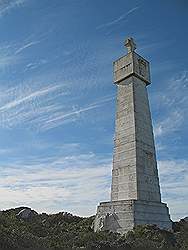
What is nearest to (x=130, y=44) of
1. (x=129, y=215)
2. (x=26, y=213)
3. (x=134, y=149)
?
(x=134, y=149)

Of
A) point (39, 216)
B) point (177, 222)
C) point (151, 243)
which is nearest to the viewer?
point (151, 243)

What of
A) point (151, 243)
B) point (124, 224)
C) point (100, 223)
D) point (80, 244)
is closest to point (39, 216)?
point (100, 223)

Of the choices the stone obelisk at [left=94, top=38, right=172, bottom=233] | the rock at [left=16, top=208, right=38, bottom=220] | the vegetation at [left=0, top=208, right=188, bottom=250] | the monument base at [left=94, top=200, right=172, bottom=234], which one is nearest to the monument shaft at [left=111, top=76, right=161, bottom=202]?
the stone obelisk at [left=94, top=38, right=172, bottom=233]

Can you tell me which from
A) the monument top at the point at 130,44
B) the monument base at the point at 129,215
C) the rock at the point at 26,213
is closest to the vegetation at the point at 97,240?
the monument base at the point at 129,215

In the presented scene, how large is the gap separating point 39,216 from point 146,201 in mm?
11631

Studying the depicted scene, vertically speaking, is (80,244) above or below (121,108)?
below

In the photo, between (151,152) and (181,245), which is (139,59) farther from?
(181,245)

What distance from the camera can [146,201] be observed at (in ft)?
57.1

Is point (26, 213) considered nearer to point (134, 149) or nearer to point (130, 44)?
point (134, 149)

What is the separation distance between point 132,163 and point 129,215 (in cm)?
321

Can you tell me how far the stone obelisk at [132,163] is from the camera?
1709 cm

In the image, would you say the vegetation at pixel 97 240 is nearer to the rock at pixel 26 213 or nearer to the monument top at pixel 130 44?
the rock at pixel 26 213

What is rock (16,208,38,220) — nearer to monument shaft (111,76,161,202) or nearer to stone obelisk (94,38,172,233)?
stone obelisk (94,38,172,233)

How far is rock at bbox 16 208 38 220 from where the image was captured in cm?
2482
